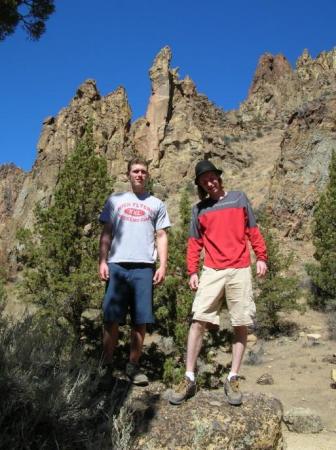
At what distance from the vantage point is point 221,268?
12.4 feet

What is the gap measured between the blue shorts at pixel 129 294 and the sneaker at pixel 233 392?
0.87 metres

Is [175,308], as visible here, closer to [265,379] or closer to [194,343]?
[265,379]

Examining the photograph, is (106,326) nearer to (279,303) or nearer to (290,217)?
(279,303)

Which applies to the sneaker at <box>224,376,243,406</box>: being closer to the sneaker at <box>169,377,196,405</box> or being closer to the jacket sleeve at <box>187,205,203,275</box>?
the sneaker at <box>169,377,196,405</box>

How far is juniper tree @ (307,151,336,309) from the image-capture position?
17141mm

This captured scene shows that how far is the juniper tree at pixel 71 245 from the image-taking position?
10344 mm

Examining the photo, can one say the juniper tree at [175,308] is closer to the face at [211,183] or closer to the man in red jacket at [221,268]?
the man in red jacket at [221,268]

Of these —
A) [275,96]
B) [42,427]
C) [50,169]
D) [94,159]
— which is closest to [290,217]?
[94,159]

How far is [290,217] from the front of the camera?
25.3 metres

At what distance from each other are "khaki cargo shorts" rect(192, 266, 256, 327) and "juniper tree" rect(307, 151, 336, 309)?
568 inches

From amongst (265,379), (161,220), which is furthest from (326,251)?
(161,220)

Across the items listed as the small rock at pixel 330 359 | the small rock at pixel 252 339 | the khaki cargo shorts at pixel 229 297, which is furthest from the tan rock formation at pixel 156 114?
the khaki cargo shorts at pixel 229 297

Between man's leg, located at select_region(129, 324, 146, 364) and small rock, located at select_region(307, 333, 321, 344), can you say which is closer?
man's leg, located at select_region(129, 324, 146, 364)

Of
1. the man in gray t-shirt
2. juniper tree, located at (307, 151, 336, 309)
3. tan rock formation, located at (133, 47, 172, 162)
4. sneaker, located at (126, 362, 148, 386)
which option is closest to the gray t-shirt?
the man in gray t-shirt
